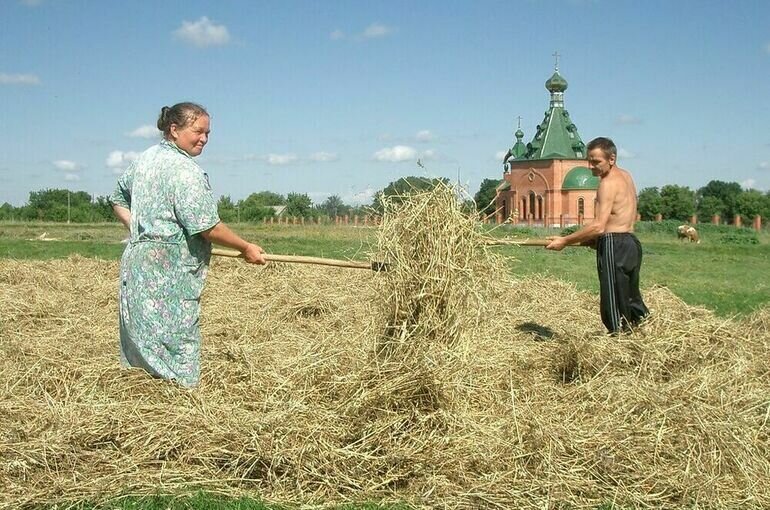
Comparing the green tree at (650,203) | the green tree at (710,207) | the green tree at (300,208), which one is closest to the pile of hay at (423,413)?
the green tree at (300,208)

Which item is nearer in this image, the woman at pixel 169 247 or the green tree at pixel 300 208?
Result: the woman at pixel 169 247

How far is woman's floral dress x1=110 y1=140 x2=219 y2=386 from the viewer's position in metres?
4.91

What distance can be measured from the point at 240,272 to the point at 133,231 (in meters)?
6.85

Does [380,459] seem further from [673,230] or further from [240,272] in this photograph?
[673,230]

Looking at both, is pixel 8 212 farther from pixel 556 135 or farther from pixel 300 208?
pixel 556 135

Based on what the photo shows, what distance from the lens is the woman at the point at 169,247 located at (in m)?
4.92

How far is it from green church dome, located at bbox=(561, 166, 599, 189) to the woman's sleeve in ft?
162

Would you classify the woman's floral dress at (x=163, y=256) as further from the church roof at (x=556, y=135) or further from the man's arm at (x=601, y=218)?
the church roof at (x=556, y=135)

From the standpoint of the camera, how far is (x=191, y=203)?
4.91 m

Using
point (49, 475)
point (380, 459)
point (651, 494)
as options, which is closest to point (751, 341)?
point (651, 494)

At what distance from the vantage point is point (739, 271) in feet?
59.5

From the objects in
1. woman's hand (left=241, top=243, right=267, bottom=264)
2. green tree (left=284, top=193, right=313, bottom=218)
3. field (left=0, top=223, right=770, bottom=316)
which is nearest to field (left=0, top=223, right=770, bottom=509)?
woman's hand (left=241, top=243, right=267, bottom=264)

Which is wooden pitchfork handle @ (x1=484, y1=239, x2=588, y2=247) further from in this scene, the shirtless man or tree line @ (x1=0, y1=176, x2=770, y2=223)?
tree line @ (x1=0, y1=176, x2=770, y2=223)

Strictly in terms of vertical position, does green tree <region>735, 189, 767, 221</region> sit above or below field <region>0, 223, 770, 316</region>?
above
